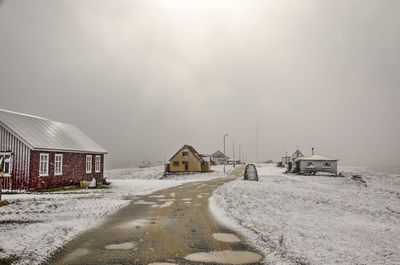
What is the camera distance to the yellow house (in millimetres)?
57250

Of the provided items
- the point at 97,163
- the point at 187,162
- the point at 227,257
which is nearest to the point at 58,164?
the point at 97,163

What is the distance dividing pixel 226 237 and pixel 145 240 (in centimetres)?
247

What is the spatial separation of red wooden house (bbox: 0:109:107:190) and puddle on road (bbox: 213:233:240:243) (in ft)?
60.6

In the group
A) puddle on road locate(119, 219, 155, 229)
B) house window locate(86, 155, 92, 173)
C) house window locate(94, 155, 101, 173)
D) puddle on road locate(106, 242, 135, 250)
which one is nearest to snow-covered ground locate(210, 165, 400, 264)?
puddle on road locate(119, 219, 155, 229)

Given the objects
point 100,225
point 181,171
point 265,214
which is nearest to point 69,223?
point 100,225

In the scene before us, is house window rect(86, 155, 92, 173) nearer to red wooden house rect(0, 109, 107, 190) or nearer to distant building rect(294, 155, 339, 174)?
red wooden house rect(0, 109, 107, 190)

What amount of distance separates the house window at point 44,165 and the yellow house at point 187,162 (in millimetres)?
36218

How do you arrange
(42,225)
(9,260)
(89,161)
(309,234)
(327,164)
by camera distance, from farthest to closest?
(327,164) → (89,161) → (42,225) → (309,234) → (9,260)

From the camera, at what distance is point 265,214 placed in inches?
496

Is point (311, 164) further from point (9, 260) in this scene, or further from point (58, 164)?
point (9, 260)

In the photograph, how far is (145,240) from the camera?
8.02m

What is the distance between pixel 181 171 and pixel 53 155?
3558 cm

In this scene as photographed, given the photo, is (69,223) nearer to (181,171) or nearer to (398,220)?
(398,220)

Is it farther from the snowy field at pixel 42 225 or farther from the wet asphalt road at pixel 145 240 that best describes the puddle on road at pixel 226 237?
the snowy field at pixel 42 225
